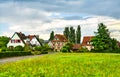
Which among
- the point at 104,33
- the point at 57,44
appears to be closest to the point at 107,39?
the point at 104,33

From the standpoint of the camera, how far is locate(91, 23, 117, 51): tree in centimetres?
11738

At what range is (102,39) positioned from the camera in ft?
392

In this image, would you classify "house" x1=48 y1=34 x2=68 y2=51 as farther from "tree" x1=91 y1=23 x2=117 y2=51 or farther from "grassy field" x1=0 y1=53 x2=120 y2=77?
"grassy field" x1=0 y1=53 x2=120 y2=77

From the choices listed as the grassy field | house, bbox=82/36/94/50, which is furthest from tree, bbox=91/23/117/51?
the grassy field

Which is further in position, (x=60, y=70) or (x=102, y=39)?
(x=102, y=39)

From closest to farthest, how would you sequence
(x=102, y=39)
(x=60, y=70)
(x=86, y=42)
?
(x=60, y=70)
(x=102, y=39)
(x=86, y=42)

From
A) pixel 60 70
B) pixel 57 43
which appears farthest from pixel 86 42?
pixel 60 70

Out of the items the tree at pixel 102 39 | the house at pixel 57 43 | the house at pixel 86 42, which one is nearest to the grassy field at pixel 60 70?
the tree at pixel 102 39

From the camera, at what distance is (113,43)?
13312 cm

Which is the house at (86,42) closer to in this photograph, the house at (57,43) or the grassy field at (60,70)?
the house at (57,43)

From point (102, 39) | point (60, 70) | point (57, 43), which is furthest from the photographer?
point (57, 43)

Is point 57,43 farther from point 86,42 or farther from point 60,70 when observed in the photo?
point 60,70

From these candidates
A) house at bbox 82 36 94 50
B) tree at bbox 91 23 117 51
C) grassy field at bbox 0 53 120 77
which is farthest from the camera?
house at bbox 82 36 94 50

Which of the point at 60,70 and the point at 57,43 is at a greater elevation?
the point at 57,43
